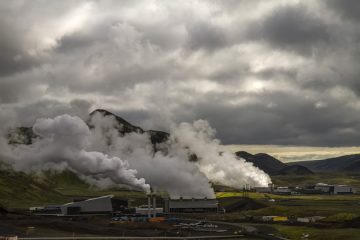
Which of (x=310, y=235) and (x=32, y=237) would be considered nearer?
(x=32, y=237)

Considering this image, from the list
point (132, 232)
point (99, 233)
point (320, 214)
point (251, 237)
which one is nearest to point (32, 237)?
point (99, 233)

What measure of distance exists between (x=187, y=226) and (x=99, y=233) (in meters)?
34.9

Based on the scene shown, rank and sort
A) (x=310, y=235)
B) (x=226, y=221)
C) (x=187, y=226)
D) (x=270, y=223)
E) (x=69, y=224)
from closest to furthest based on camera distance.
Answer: (x=310, y=235) < (x=69, y=224) < (x=187, y=226) < (x=270, y=223) < (x=226, y=221)

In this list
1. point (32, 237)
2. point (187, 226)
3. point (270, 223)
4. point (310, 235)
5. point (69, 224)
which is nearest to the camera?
point (32, 237)

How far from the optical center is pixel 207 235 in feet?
452

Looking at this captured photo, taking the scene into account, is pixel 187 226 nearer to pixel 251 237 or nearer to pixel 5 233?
pixel 251 237

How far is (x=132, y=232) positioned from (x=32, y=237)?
2799 cm

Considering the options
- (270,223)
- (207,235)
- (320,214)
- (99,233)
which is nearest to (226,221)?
(270,223)

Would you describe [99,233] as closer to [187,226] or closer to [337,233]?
[187,226]

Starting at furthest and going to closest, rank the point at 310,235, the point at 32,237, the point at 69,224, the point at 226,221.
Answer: the point at 226,221 < the point at 69,224 < the point at 310,235 < the point at 32,237

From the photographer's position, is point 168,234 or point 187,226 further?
point 187,226

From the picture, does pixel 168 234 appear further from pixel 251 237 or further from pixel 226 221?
pixel 226 221

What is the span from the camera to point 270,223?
175875 millimetres

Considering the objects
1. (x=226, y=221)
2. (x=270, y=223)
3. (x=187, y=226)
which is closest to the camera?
(x=187, y=226)
